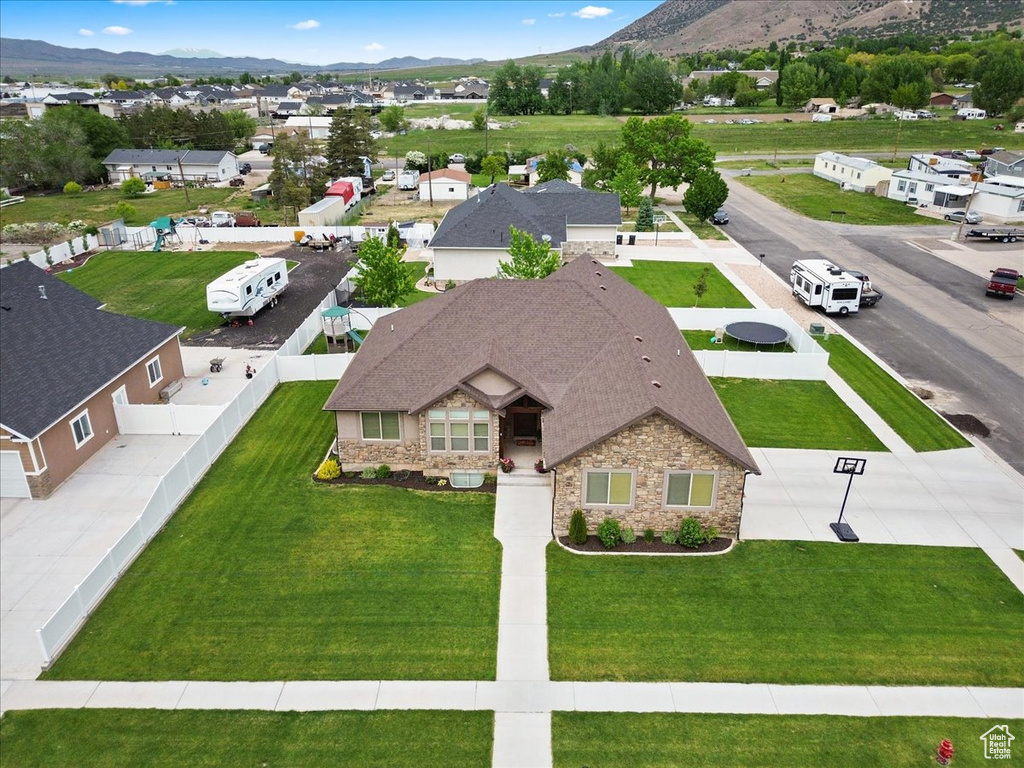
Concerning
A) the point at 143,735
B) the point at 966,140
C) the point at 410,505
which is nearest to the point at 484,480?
the point at 410,505

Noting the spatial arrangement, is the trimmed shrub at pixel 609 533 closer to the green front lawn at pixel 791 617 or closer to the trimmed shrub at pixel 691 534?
the green front lawn at pixel 791 617

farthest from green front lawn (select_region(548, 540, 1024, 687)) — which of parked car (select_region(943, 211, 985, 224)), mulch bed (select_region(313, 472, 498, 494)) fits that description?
parked car (select_region(943, 211, 985, 224))

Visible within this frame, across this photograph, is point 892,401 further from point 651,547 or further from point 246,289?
point 246,289

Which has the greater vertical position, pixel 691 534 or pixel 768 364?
pixel 768 364

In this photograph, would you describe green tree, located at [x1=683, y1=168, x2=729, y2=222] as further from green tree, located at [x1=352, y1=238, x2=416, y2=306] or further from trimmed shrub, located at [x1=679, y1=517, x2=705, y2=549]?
trimmed shrub, located at [x1=679, y1=517, x2=705, y2=549]

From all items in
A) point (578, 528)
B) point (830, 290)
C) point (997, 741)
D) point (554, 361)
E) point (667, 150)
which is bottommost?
point (997, 741)

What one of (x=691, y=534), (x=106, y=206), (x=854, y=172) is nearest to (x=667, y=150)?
(x=854, y=172)

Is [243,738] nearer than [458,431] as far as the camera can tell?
Yes
